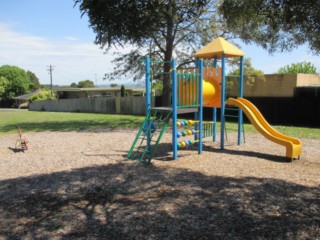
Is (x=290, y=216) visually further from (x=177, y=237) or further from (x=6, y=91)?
(x=6, y=91)

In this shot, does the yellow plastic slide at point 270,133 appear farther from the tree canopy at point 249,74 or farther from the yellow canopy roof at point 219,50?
the tree canopy at point 249,74

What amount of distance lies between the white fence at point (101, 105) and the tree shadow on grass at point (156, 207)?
20998 mm

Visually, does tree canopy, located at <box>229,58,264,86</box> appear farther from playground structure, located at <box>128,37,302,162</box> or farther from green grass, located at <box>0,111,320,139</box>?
playground structure, located at <box>128,37,302,162</box>

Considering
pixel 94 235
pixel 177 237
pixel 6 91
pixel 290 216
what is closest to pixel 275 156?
pixel 290 216

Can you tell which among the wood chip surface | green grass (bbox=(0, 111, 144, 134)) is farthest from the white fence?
the wood chip surface

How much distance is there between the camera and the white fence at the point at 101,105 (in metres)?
27.9

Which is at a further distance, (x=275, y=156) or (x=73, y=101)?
(x=73, y=101)

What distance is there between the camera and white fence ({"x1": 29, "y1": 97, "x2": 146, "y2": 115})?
91.5 ft

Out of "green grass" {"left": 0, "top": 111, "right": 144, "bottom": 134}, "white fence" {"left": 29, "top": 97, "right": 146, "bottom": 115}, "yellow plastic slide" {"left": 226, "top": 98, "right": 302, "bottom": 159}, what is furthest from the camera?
"white fence" {"left": 29, "top": 97, "right": 146, "bottom": 115}

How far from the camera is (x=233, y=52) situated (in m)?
9.24

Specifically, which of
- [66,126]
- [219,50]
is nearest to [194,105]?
[219,50]

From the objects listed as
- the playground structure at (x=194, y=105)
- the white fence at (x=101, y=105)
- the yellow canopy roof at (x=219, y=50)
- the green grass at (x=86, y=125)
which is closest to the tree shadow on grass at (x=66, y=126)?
the green grass at (x=86, y=125)

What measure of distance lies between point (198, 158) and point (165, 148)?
5.60 feet

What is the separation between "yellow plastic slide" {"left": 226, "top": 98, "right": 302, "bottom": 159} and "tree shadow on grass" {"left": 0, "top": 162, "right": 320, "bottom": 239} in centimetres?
214
